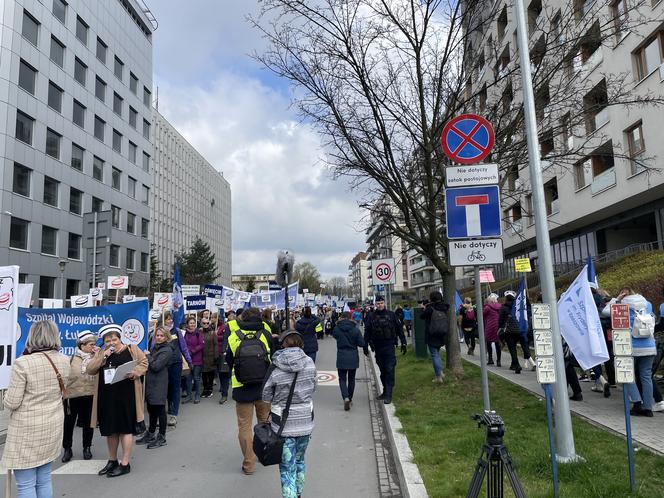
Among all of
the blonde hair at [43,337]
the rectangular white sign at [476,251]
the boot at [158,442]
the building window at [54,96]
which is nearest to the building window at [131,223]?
the building window at [54,96]

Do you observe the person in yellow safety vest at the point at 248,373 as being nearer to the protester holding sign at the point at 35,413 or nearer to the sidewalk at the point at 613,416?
the protester holding sign at the point at 35,413

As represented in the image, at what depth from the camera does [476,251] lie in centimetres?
531

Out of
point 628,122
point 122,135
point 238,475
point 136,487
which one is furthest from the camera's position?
point 122,135

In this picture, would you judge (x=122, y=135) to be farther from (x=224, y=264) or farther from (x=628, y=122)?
(x=224, y=264)

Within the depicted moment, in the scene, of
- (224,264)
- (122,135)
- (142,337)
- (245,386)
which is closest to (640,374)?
(245,386)

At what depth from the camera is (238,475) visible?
19.5 feet

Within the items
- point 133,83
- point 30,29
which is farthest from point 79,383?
point 133,83

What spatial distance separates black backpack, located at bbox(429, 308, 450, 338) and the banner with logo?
→ 757 cm

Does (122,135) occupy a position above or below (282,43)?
above

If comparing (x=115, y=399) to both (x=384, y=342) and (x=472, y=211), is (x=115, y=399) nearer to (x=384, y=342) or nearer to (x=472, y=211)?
(x=472, y=211)

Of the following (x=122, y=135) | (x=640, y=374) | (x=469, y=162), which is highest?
(x=122, y=135)

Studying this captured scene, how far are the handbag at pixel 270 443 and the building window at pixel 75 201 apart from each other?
38.0 meters

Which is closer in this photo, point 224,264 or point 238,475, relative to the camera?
point 238,475

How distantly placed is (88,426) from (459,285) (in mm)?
53011
